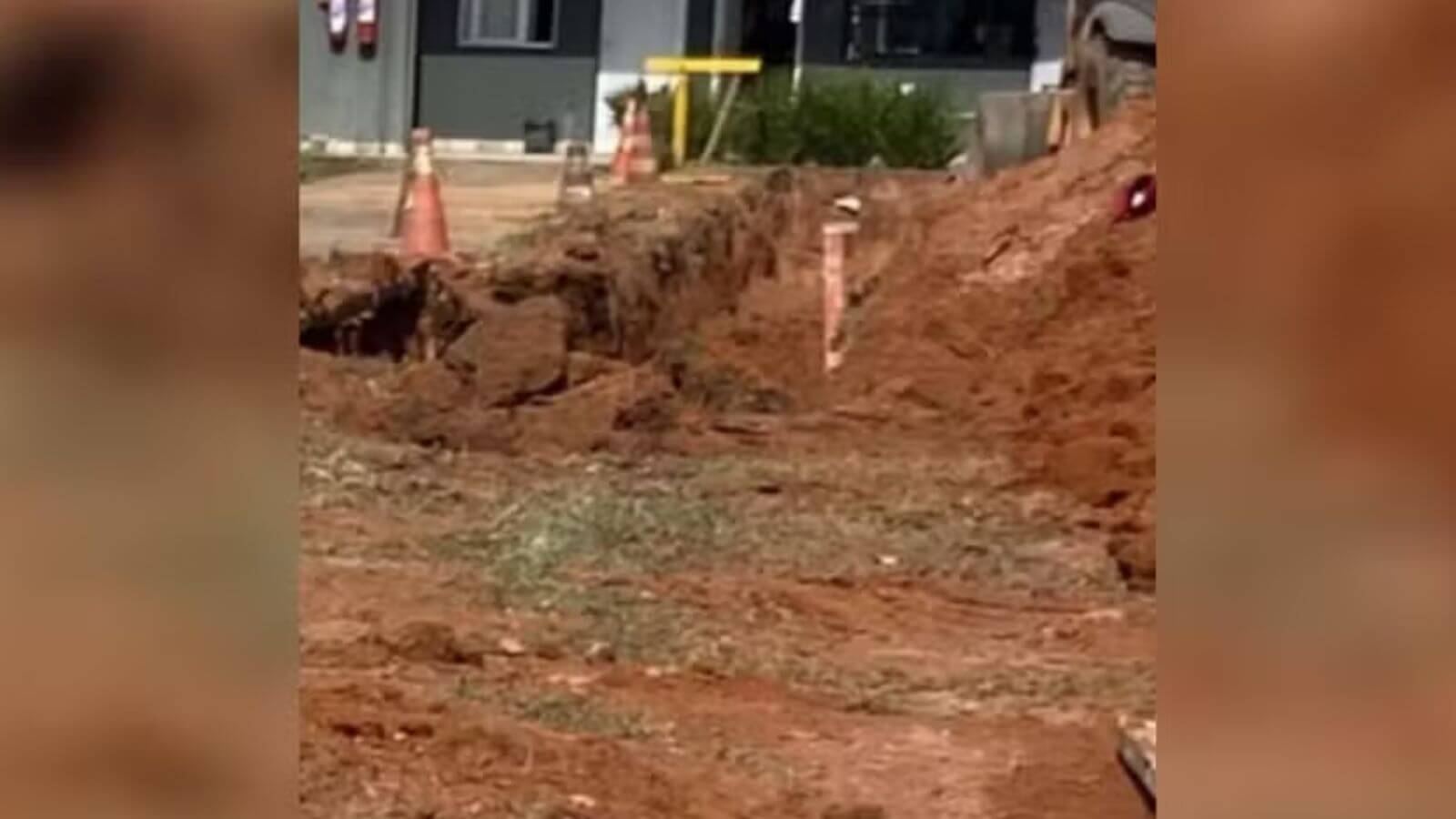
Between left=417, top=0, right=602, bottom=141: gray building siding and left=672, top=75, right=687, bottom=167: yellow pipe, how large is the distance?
3266 mm

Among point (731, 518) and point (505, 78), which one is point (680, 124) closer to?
point (505, 78)

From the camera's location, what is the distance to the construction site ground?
467 cm

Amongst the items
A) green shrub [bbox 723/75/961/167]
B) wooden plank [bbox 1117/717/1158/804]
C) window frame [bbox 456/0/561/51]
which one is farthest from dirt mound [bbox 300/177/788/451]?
window frame [bbox 456/0/561/51]

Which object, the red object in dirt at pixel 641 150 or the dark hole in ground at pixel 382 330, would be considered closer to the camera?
the dark hole in ground at pixel 382 330

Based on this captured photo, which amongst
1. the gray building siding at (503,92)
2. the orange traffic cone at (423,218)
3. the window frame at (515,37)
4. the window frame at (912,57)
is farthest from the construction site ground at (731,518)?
the window frame at (515,37)

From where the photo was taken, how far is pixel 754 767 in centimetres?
478

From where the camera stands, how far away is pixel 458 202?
52.3 ft

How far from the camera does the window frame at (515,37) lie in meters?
22.8

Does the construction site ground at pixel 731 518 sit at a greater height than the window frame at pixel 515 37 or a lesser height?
lesser

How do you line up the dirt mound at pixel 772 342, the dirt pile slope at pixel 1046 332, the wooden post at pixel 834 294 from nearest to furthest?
the dirt pile slope at pixel 1046 332 < the dirt mound at pixel 772 342 < the wooden post at pixel 834 294

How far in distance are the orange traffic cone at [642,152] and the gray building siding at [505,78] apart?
3.20 meters

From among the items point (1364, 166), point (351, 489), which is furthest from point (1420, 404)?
point (351, 489)

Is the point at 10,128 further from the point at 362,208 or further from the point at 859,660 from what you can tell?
the point at 362,208

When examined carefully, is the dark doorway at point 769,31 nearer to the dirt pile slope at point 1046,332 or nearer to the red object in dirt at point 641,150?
the red object in dirt at point 641,150
